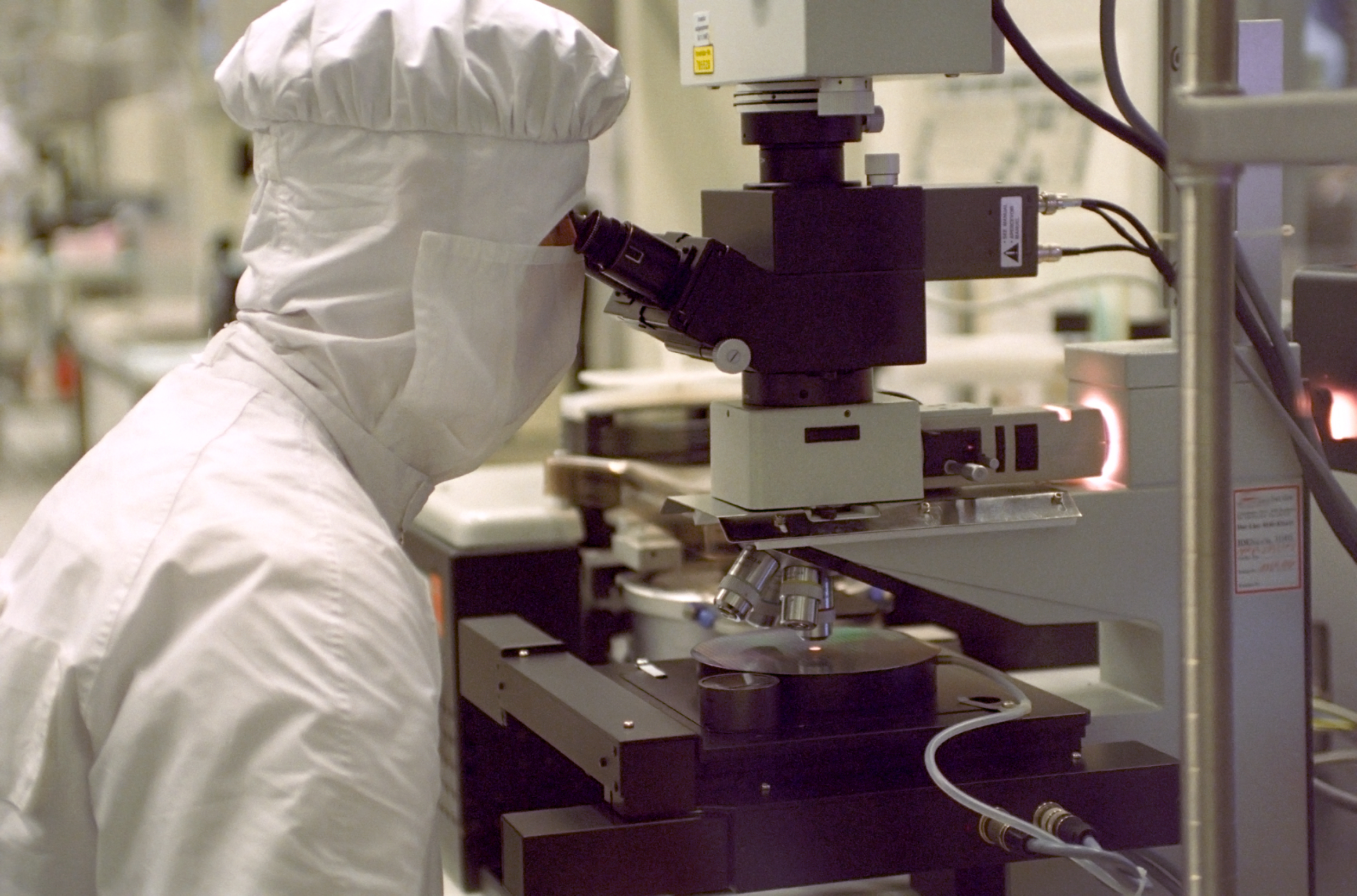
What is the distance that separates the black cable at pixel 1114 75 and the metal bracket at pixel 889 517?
248 millimetres

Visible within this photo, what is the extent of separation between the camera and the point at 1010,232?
1037 millimetres

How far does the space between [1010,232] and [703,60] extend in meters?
0.23

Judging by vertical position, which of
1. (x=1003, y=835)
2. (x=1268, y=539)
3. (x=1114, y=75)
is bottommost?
(x=1003, y=835)

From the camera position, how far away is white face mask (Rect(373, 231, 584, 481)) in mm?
1023

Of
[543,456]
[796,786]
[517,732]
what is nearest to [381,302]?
[796,786]

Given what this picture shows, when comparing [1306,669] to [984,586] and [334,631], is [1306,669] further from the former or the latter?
[334,631]

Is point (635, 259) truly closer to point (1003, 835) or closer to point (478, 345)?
point (478, 345)

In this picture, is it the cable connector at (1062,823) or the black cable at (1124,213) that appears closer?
the cable connector at (1062,823)

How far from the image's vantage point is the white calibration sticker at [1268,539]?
1.11 m

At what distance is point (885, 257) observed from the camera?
3.27ft

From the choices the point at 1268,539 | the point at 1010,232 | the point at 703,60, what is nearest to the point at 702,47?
the point at 703,60

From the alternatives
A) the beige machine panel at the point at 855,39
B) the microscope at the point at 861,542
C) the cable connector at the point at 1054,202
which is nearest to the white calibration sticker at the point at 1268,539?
the microscope at the point at 861,542

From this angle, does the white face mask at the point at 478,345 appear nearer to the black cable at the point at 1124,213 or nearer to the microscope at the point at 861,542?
the microscope at the point at 861,542

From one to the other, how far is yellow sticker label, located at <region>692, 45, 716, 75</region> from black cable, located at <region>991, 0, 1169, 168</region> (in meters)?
0.19
